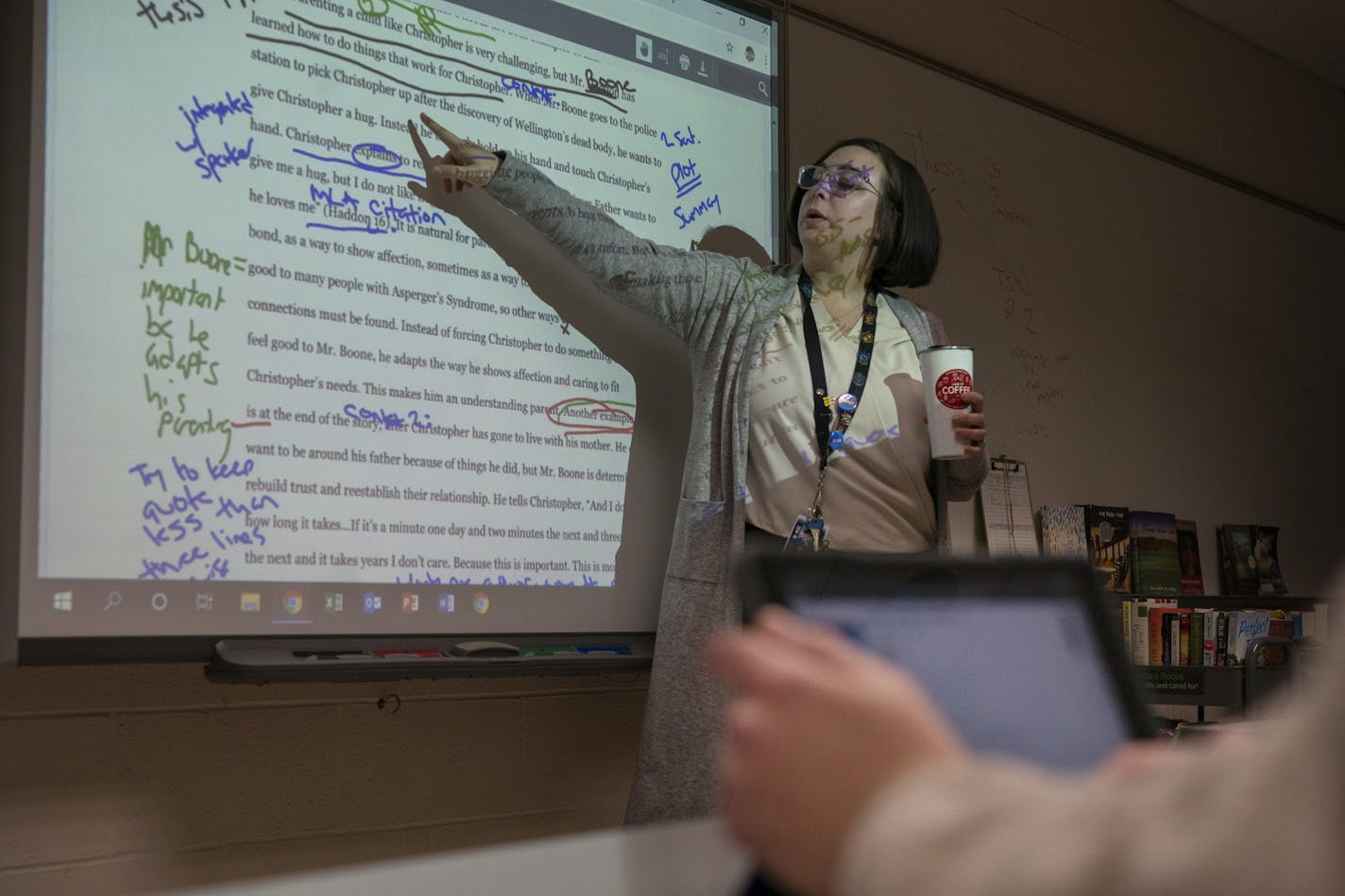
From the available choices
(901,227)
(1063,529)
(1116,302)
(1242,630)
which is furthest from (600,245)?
(1242,630)

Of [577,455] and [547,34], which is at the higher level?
[547,34]

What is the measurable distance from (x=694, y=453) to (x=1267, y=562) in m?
2.99

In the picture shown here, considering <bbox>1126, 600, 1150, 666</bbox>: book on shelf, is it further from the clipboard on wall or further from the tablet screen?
the tablet screen

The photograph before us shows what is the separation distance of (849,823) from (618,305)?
1.92 meters

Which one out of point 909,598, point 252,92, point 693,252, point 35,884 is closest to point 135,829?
point 35,884

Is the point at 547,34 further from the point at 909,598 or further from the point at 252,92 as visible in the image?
the point at 909,598

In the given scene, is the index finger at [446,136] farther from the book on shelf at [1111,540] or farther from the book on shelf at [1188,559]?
the book on shelf at [1188,559]

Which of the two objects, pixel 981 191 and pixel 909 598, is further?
pixel 981 191

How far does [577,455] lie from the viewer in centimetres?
205

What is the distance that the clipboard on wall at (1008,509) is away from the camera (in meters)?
3.13

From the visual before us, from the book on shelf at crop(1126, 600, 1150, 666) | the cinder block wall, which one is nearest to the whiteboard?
the book on shelf at crop(1126, 600, 1150, 666)

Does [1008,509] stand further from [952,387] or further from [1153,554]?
[952,387]

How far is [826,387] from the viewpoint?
201cm

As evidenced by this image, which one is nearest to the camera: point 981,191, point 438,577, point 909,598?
point 909,598
